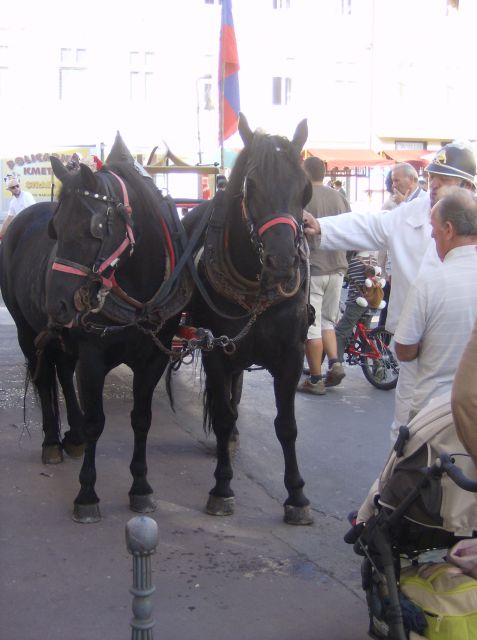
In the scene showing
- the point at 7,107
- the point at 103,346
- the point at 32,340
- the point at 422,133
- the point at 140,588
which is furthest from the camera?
the point at 422,133

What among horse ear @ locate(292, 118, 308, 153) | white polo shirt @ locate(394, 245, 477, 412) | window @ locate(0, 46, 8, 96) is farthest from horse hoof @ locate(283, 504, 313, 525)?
window @ locate(0, 46, 8, 96)

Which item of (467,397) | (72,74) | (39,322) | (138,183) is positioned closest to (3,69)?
(72,74)

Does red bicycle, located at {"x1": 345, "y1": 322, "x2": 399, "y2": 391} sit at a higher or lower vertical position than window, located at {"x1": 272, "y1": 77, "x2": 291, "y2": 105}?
lower

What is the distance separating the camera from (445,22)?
3378 cm

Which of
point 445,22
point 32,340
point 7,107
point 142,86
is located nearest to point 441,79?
point 445,22

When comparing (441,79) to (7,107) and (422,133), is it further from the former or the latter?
(7,107)

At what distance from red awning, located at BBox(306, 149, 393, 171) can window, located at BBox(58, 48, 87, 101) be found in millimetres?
8352

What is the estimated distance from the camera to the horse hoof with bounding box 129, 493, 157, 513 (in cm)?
470

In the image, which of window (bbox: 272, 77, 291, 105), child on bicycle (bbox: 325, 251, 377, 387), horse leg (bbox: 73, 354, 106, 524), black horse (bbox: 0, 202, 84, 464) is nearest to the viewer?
horse leg (bbox: 73, 354, 106, 524)

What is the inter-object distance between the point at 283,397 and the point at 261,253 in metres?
0.94

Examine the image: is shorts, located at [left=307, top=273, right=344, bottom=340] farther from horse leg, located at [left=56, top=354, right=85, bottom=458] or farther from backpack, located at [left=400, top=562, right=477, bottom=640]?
backpack, located at [left=400, top=562, right=477, bottom=640]

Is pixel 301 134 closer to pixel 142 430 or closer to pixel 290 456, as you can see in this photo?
pixel 290 456

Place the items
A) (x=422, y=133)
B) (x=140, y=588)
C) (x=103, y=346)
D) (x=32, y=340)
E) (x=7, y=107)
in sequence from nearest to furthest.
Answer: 1. (x=140, y=588)
2. (x=103, y=346)
3. (x=32, y=340)
4. (x=7, y=107)
5. (x=422, y=133)

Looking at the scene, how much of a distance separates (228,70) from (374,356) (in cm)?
469
